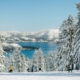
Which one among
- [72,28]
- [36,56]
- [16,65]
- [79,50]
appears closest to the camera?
[79,50]

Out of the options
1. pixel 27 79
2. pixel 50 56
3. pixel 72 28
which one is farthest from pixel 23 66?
pixel 27 79

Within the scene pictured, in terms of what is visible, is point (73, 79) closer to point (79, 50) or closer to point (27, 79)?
point (27, 79)

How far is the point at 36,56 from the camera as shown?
84.2 metres

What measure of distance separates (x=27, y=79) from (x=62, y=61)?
76.7ft

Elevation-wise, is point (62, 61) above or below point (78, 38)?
below

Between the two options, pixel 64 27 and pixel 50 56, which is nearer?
pixel 64 27

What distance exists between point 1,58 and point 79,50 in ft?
53.8

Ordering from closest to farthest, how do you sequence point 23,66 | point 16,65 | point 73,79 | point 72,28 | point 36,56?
point 73,79 < point 72,28 < point 16,65 < point 23,66 < point 36,56

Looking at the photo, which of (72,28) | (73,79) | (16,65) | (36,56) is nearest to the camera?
(73,79)

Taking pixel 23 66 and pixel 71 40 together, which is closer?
pixel 71 40

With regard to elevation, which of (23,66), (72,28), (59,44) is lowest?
(23,66)

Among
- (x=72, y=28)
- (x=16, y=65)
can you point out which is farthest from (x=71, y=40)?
(x=16, y=65)

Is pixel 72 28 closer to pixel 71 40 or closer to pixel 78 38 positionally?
pixel 71 40

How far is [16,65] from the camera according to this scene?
233 feet
